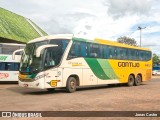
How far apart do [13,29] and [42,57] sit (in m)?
26.0

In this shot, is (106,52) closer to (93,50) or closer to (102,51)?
(102,51)

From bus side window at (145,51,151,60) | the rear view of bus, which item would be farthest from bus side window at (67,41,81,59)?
bus side window at (145,51,151,60)

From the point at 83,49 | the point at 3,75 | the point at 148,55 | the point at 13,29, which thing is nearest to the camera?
the point at 83,49

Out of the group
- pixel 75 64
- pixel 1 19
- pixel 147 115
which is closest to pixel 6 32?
pixel 1 19

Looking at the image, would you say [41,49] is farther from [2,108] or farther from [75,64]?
[2,108]

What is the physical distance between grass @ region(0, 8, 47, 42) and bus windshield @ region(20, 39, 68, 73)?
1919 centimetres

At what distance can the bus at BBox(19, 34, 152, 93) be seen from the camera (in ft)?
54.9

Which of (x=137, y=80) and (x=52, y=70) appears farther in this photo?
(x=137, y=80)

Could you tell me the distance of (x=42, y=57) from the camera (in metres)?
16.7

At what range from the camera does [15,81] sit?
28.5 meters

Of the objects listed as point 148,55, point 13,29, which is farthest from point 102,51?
point 13,29

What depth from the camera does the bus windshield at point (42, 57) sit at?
16672mm

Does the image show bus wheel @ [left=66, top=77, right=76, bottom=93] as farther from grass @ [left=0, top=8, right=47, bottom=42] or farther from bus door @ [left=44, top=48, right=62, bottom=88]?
grass @ [left=0, top=8, right=47, bottom=42]

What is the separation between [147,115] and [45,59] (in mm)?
7852
